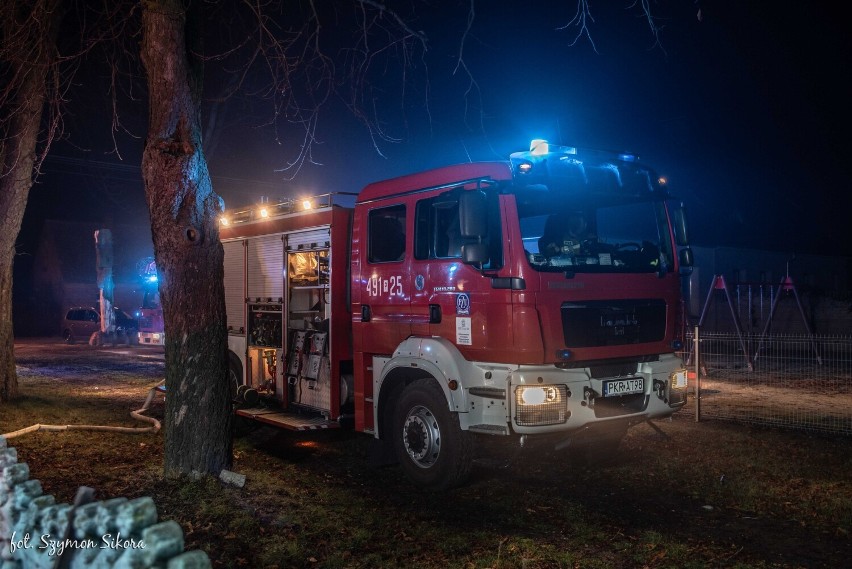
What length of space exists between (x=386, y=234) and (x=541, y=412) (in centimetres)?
278

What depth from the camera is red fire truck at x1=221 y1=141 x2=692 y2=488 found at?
6352mm

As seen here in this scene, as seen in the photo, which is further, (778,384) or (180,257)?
(778,384)

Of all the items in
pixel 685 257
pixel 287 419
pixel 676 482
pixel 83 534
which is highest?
pixel 685 257

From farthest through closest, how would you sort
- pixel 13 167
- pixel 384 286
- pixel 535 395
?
1. pixel 13 167
2. pixel 384 286
3. pixel 535 395

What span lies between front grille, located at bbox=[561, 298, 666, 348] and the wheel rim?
1.57 metres

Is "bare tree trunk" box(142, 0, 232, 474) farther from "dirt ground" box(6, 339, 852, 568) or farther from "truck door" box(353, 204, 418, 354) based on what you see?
"truck door" box(353, 204, 418, 354)

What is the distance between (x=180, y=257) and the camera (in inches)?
271

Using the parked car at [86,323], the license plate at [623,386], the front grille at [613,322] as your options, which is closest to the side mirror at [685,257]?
the front grille at [613,322]

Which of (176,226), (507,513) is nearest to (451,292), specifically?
(507,513)

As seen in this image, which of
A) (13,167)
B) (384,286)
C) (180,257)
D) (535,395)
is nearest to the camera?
(535,395)

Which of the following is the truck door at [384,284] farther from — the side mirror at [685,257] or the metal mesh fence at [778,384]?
the metal mesh fence at [778,384]

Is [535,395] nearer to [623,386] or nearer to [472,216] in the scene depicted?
[623,386]

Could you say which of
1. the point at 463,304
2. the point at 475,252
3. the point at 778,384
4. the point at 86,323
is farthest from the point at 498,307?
the point at 86,323

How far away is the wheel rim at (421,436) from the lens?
6.90m
